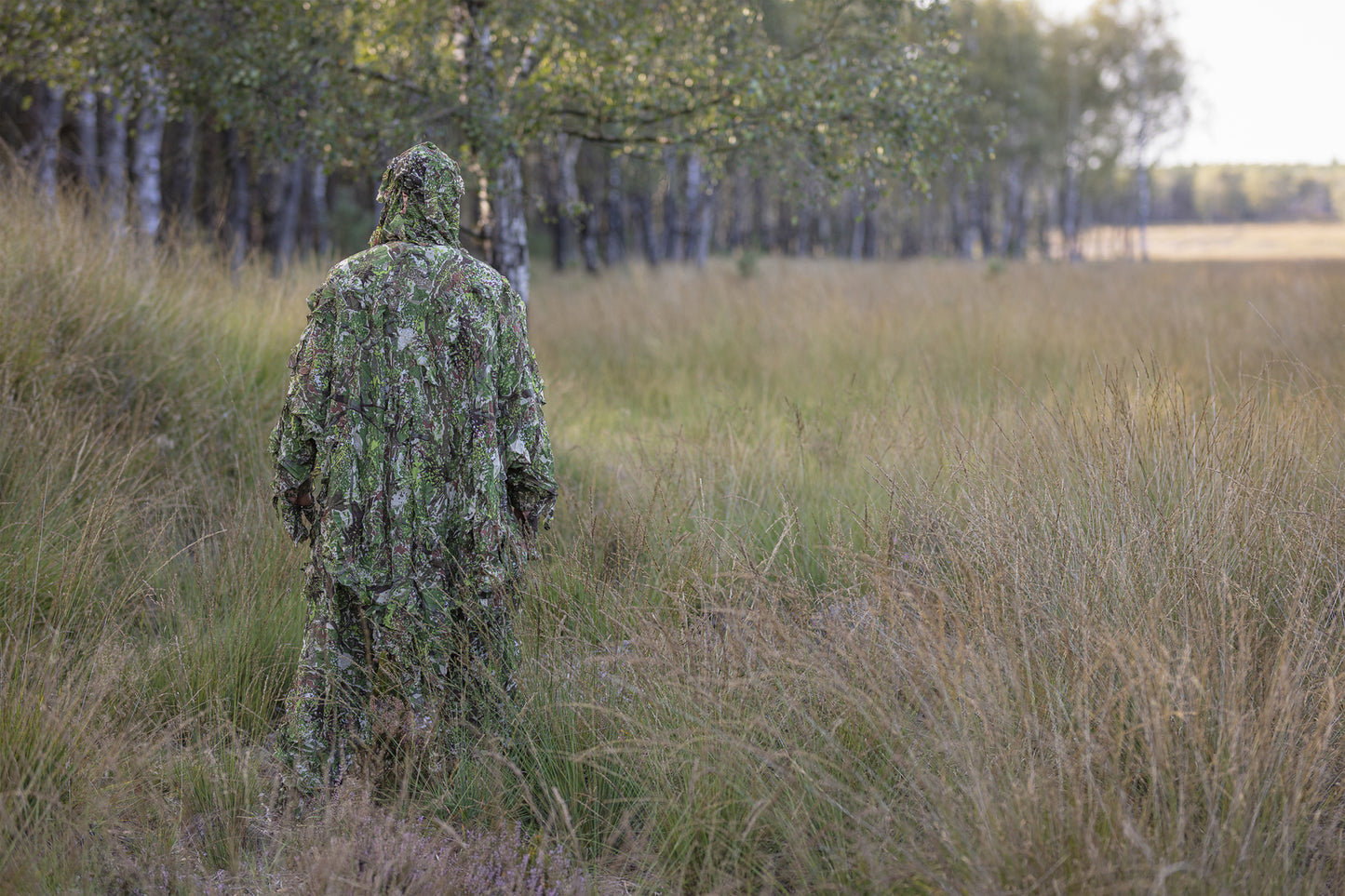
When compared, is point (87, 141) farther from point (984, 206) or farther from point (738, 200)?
point (984, 206)

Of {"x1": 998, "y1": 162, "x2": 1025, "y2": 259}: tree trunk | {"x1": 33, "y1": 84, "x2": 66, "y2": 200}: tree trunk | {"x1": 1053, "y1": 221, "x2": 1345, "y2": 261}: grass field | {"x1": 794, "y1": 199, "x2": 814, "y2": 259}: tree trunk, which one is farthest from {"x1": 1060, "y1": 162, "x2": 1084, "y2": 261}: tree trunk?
{"x1": 33, "y1": 84, "x2": 66, "y2": 200}: tree trunk

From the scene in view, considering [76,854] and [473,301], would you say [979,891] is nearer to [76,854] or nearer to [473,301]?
[473,301]

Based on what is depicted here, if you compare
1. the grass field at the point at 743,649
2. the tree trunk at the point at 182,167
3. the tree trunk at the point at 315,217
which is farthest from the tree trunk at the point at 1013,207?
the grass field at the point at 743,649

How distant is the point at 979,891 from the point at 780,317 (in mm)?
7633

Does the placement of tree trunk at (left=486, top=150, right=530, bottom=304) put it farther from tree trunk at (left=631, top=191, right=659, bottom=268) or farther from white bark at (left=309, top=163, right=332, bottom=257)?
tree trunk at (left=631, top=191, right=659, bottom=268)

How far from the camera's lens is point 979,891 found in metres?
1.97

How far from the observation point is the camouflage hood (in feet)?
8.98

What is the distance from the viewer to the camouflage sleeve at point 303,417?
2.62m

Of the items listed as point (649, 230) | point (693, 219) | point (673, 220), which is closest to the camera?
point (693, 219)

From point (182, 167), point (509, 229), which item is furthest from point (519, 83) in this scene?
point (182, 167)

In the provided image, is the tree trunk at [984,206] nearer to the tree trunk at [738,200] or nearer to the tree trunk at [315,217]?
the tree trunk at [738,200]

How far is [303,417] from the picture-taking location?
2631mm

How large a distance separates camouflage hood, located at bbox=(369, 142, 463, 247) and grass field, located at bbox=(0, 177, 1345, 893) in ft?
4.37

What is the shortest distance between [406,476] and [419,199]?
81 centimetres
